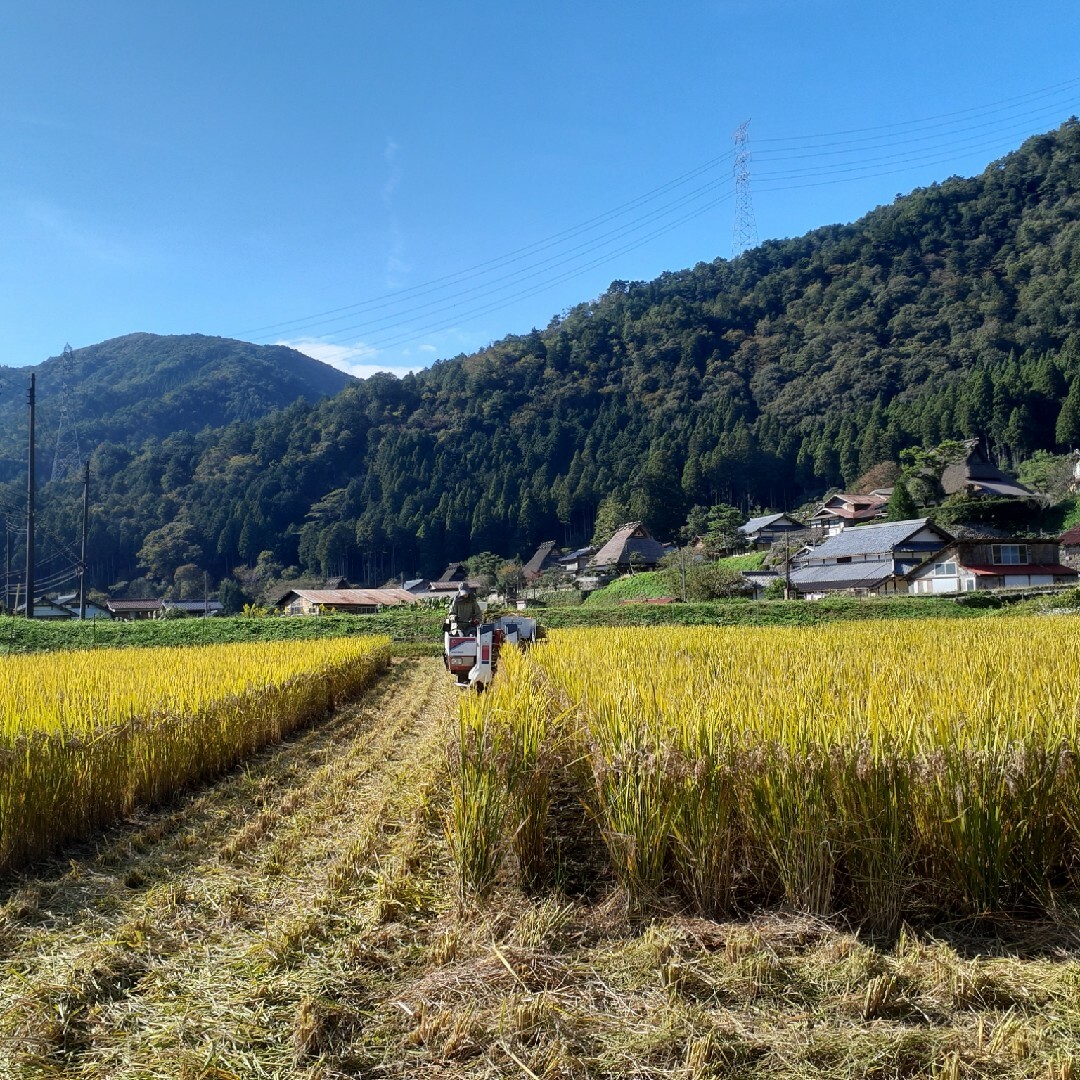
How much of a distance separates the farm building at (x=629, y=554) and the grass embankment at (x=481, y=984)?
138 feet

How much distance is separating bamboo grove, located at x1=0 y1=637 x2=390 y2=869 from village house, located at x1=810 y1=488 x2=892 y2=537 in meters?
50.3

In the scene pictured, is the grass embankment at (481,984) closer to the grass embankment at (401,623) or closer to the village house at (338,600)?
the grass embankment at (401,623)

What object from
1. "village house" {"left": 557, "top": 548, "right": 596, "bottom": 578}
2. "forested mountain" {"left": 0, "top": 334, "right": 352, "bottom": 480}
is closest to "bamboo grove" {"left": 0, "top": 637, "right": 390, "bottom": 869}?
"village house" {"left": 557, "top": 548, "right": 596, "bottom": 578}

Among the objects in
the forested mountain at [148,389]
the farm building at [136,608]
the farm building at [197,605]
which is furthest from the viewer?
the forested mountain at [148,389]

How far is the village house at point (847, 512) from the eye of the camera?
52469mm

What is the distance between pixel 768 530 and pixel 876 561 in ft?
68.4

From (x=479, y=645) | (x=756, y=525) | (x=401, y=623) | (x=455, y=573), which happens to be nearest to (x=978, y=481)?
(x=756, y=525)

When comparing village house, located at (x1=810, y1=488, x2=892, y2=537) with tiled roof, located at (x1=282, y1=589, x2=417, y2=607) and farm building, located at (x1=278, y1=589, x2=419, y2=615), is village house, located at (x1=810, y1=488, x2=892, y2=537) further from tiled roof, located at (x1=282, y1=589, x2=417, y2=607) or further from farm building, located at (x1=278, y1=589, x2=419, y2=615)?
farm building, located at (x1=278, y1=589, x2=419, y2=615)

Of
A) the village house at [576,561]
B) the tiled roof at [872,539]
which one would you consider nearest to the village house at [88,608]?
the village house at [576,561]

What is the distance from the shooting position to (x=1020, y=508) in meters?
43.7

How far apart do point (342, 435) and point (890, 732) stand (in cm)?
8864

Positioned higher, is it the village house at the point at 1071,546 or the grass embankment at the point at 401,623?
the village house at the point at 1071,546

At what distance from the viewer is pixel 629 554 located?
45.4 m

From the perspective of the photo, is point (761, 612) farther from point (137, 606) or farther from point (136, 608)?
point (137, 606)
